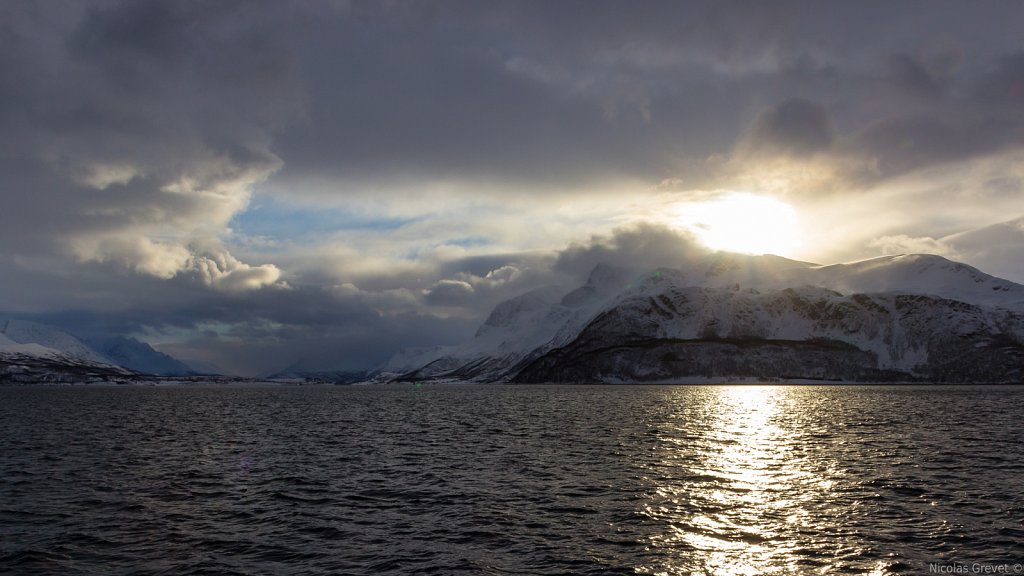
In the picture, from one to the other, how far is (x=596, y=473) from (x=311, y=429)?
61.7 m

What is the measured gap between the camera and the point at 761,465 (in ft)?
193

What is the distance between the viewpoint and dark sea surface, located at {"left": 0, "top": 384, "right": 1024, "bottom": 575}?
30.9m

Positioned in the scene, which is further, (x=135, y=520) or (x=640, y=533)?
(x=135, y=520)

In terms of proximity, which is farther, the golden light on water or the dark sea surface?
the dark sea surface

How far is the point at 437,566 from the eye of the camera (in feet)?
98.4

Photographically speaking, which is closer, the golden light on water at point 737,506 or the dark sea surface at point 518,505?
the golden light on water at point 737,506

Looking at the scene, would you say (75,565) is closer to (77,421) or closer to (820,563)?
(820,563)

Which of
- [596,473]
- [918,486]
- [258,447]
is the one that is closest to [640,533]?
[596,473]

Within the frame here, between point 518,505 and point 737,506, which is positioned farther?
point 518,505

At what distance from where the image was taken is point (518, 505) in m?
42.5

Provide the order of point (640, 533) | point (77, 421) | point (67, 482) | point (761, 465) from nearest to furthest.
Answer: point (640, 533) → point (67, 482) → point (761, 465) → point (77, 421)

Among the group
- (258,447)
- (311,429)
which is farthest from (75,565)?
(311,429)

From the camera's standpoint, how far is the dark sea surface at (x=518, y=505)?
30938 millimetres

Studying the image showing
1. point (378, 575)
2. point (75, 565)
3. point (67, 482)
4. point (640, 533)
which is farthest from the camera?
point (67, 482)
